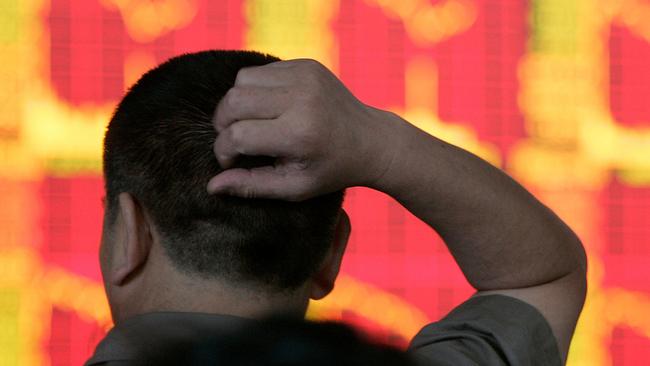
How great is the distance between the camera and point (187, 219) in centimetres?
59

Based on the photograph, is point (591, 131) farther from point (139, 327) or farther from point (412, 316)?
point (139, 327)

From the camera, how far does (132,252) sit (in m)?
0.58

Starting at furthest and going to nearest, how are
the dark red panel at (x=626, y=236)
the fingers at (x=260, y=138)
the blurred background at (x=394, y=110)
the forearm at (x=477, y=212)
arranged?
1. the dark red panel at (x=626, y=236)
2. the blurred background at (x=394, y=110)
3. the forearm at (x=477, y=212)
4. the fingers at (x=260, y=138)

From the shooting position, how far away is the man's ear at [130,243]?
1.92 ft

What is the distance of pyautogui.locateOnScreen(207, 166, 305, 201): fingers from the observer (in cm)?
54

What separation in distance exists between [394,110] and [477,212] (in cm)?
124

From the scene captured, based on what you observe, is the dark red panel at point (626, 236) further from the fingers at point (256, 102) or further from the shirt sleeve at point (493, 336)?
the fingers at point (256, 102)

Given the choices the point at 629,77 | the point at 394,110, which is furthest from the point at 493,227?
the point at 629,77

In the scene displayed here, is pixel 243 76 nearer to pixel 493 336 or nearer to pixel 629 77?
pixel 493 336

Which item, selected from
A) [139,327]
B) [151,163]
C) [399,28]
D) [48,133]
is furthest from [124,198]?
[399,28]

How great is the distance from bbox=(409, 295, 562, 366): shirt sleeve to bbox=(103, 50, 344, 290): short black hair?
105mm

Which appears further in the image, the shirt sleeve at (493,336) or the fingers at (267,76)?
the shirt sleeve at (493,336)

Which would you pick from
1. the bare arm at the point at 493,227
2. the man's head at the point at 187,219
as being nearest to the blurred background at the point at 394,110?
the bare arm at the point at 493,227

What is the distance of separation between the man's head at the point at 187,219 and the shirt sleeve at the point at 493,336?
10 cm
